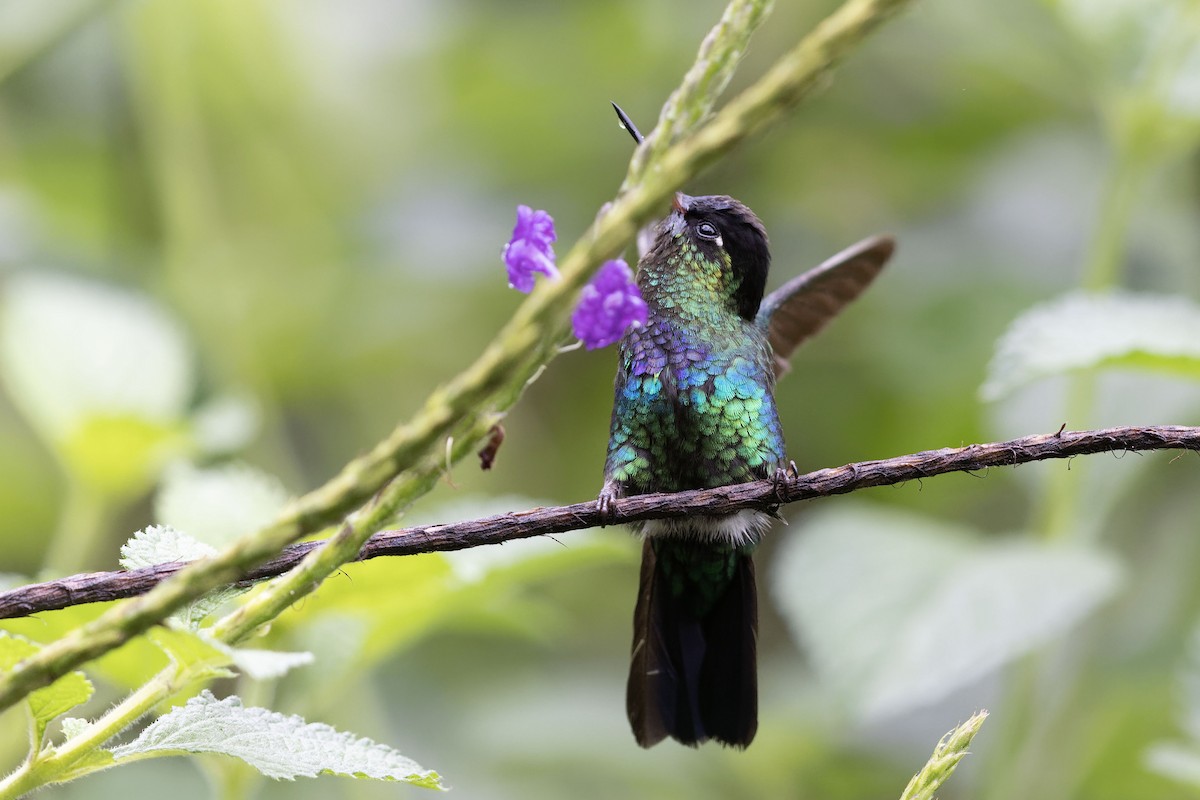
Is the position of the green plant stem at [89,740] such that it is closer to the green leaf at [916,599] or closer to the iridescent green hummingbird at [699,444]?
the iridescent green hummingbird at [699,444]

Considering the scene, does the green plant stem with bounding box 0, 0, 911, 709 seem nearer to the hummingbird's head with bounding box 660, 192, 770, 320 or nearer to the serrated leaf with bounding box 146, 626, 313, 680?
the serrated leaf with bounding box 146, 626, 313, 680

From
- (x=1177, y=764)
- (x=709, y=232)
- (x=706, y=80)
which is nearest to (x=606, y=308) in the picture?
(x=706, y=80)

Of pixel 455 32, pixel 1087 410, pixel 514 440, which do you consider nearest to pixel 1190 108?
pixel 1087 410

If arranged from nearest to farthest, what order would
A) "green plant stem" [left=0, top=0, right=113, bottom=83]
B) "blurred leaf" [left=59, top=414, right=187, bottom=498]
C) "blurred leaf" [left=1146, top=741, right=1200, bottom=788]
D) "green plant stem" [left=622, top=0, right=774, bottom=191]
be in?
"green plant stem" [left=622, top=0, right=774, bottom=191], "blurred leaf" [left=1146, top=741, right=1200, bottom=788], "blurred leaf" [left=59, top=414, right=187, bottom=498], "green plant stem" [left=0, top=0, right=113, bottom=83]

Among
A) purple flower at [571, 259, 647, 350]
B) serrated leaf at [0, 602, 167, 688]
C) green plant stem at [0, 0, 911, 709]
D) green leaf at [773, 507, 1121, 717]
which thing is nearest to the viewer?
green plant stem at [0, 0, 911, 709]

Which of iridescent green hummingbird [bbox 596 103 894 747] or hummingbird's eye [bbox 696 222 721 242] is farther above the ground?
hummingbird's eye [bbox 696 222 721 242]

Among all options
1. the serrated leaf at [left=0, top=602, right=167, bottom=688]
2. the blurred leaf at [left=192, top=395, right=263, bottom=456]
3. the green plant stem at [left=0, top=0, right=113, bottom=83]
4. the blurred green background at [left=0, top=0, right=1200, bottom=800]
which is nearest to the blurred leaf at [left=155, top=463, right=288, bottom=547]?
the serrated leaf at [left=0, top=602, right=167, bottom=688]

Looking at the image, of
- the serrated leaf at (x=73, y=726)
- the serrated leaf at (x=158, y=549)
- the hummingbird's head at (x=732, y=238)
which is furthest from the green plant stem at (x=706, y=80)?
the hummingbird's head at (x=732, y=238)

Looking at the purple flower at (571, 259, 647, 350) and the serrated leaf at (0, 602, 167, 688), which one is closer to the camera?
the purple flower at (571, 259, 647, 350)
